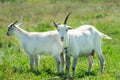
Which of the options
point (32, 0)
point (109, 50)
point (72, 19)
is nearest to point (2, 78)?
point (109, 50)

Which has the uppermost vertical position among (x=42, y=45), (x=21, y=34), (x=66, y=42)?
(x=21, y=34)

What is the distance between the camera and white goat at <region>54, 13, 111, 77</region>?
11.7 metres

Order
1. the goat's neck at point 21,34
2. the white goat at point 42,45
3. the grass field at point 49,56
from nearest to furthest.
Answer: the grass field at point 49,56 → the white goat at point 42,45 → the goat's neck at point 21,34

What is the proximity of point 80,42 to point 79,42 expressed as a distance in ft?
0.15

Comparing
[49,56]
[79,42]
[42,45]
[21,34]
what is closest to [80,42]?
[79,42]

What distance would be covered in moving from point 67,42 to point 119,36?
841 cm

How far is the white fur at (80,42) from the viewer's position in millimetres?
11711

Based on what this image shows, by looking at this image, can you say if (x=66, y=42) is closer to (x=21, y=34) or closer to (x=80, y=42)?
(x=80, y=42)

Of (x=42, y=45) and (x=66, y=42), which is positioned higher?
(x=66, y=42)

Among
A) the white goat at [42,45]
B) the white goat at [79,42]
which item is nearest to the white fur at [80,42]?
the white goat at [79,42]

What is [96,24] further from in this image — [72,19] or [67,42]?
[67,42]

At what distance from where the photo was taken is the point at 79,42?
483 inches

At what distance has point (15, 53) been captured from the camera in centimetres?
1588

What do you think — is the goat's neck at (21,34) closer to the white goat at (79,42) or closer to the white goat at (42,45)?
the white goat at (42,45)
